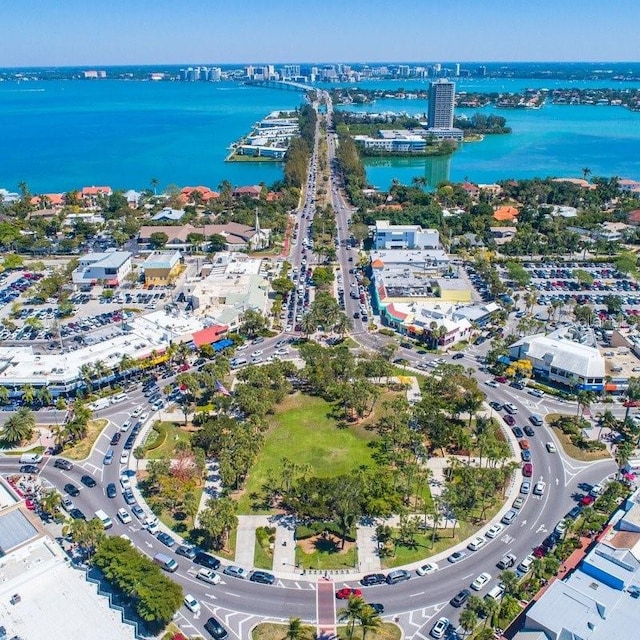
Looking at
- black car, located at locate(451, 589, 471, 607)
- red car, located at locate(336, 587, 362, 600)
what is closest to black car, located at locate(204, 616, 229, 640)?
red car, located at locate(336, 587, 362, 600)

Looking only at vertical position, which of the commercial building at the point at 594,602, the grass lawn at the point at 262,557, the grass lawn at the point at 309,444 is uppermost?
the commercial building at the point at 594,602

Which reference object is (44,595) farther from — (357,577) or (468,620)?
(468,620)

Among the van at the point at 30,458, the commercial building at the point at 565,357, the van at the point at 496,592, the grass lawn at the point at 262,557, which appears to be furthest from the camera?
the commercial building at the point at 565,357

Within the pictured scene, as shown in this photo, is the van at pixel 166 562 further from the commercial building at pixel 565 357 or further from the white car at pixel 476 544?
the commercial building at pixel 565 357

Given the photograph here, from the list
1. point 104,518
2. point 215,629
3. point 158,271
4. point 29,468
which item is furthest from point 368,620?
point 158,271

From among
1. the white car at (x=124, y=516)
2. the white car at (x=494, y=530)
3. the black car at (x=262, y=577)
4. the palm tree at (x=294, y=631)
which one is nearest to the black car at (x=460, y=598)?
the white car at (x=494, y=530)

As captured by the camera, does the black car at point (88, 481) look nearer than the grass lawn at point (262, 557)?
No

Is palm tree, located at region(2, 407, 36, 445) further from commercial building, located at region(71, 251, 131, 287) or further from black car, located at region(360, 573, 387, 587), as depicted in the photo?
commercial building, located at region(71, 251, 131, 287)
